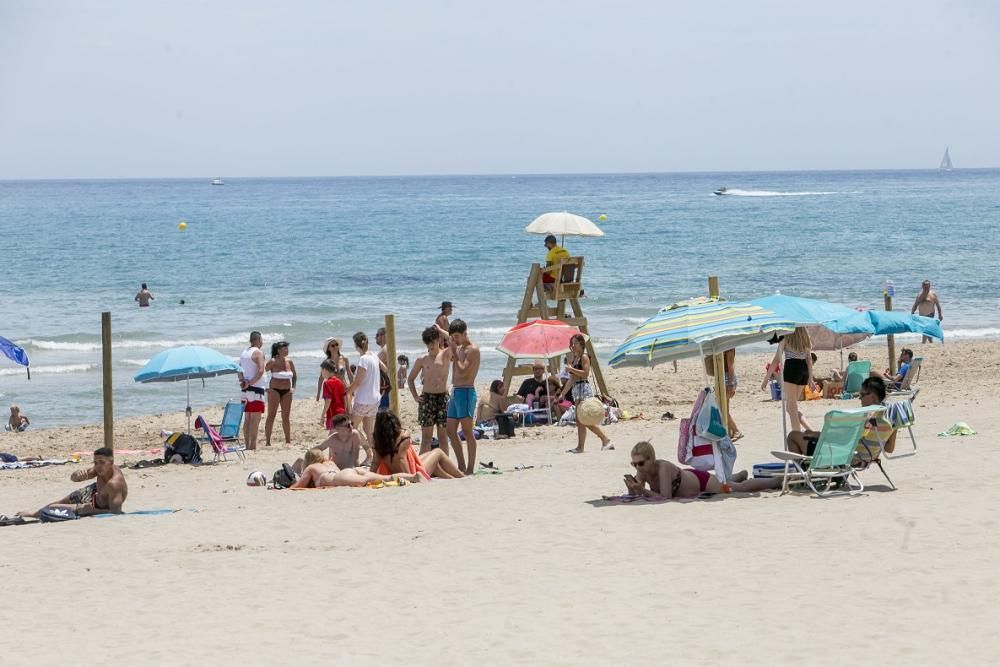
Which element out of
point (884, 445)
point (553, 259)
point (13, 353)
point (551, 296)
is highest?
point (553, 259)

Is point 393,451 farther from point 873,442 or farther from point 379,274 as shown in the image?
point 379,274

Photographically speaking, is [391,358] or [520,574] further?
[391,358]

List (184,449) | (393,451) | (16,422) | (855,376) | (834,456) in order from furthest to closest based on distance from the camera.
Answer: (16,422) → (855,376) → (184,449) → (393,451) → (834,456)

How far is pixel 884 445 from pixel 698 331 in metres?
1.80

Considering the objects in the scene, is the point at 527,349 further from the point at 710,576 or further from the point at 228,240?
the point at 228,240

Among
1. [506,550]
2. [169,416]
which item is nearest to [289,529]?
[506,550]

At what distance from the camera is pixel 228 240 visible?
59.2 metres

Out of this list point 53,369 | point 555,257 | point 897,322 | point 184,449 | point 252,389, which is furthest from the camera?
point 53,369

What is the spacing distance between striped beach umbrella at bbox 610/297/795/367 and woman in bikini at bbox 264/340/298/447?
500 cm

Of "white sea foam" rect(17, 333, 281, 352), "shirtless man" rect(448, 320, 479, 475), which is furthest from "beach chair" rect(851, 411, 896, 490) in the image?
"white sea foam" rect(17, 333, 281, 352)

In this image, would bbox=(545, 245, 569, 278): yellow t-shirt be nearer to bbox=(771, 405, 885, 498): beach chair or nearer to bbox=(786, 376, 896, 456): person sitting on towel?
bbox=(786, 376, 896, 456): person sitting on towel

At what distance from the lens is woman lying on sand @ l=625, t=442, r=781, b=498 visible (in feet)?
28.7

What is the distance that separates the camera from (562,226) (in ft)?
46.3

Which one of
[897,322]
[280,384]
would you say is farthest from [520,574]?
[897,322]
